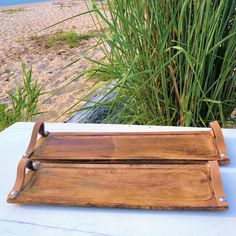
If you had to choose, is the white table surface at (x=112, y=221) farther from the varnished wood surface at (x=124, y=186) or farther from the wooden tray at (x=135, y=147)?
the wooden tray at (x=135, y=147)

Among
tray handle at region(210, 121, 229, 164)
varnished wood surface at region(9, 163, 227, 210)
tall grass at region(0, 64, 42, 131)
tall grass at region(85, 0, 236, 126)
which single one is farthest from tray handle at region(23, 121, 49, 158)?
tall grass at region(0, 64, 42, 131)

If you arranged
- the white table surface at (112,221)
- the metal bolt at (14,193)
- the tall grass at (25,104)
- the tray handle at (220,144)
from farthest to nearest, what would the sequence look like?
the tall grass at (25,104) < the tray handle at (220,144) < the metal bolt at (14,193) < the white table surface at (112,221)

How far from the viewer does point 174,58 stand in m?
1.54

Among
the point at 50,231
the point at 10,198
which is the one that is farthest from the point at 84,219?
the point at 10,198

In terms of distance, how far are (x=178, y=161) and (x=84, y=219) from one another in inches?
12.5

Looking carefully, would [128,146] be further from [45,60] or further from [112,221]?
[45,60]

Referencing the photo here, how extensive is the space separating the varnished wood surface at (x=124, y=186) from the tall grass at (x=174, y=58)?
503mm

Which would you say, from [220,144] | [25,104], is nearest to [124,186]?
[220,144]

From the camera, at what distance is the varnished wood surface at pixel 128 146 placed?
1082mm

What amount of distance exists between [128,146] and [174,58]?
55 cm

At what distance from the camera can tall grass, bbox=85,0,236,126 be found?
4.73ft

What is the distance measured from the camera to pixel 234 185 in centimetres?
96

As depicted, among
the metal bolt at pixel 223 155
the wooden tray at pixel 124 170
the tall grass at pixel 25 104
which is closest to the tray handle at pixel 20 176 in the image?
the wooden tray at pixel 124 170

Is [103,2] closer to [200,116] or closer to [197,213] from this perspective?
[200,116]
